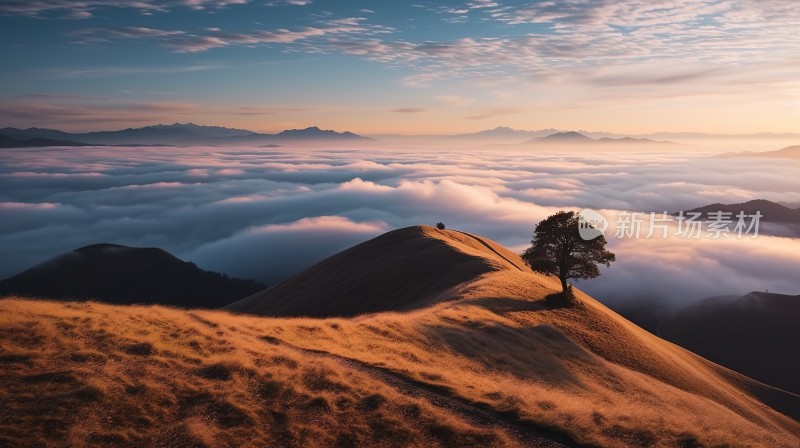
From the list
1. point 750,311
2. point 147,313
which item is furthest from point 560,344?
point 750,311

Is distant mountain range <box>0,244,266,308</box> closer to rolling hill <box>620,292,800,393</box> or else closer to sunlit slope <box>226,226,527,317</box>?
sunlit slope <box>226,226,527,317</box>

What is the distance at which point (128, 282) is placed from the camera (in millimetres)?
181875

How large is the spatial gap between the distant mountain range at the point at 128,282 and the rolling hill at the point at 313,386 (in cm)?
16027

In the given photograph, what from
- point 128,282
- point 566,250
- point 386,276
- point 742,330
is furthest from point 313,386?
point 128,282

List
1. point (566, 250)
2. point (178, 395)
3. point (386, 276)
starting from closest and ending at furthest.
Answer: point (178, 395)
point (566, 250)
point (386, 276)

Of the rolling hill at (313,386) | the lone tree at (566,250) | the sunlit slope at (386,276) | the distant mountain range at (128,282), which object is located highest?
the lone tree at (566,250)

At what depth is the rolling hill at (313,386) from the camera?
1505cm

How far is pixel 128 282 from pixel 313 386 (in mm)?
195197

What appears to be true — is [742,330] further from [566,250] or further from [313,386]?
[313,386]

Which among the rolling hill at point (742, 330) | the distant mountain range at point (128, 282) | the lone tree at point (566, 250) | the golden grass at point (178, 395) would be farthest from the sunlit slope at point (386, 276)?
the distant mountain range at point (128, 282)

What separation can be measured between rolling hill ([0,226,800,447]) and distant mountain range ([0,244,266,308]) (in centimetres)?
16027

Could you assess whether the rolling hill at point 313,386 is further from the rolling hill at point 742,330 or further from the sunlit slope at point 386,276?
the rolling hill at point 742,330

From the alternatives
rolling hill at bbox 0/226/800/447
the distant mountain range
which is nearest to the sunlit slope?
rolling hill at bbox 0/226/800/447

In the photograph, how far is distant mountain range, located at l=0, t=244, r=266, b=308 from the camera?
577ft
